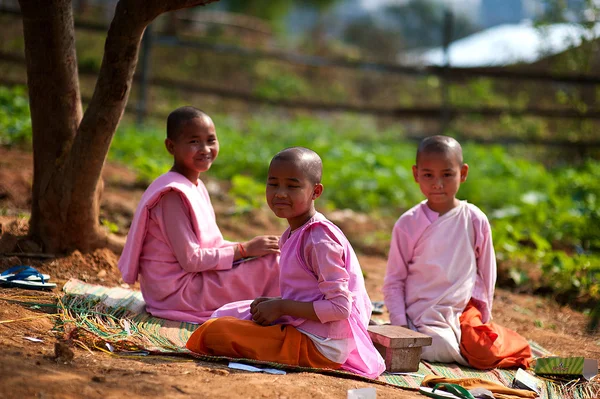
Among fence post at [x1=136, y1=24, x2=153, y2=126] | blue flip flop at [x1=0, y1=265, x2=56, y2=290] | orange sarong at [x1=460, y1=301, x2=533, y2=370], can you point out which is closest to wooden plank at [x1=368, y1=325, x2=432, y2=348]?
orange sarong at [x1=460, y1=301, x2=533, y2=370]

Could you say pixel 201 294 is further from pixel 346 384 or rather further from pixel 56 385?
pixel 56 385

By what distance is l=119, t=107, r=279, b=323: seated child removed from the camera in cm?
381

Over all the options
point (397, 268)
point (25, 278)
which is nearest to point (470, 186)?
point (397, 268)

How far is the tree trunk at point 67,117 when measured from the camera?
4.01 metres

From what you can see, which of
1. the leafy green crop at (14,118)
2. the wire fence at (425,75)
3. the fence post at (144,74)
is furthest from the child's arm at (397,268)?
the fence post at (144,74)

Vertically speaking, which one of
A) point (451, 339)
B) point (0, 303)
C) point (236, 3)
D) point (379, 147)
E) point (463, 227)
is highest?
point (236, 3)

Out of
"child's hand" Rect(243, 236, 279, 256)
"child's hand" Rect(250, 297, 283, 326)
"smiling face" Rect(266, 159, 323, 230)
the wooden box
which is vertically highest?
"smiling face" Rect(266, 159, 323, 230)

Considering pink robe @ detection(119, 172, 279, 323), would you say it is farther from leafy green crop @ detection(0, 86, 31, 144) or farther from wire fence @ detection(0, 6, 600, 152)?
wire fence @ detection(0, 6, 600, 152)

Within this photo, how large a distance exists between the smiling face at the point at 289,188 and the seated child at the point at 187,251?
86cm

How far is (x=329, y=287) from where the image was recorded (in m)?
2.98

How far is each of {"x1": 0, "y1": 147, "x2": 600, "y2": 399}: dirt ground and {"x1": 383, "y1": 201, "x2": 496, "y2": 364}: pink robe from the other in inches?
22.9

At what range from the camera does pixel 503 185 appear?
26.1 ft

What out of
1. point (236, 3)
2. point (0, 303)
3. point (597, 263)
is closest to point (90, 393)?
point (0, 303)

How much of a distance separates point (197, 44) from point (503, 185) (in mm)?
5893
